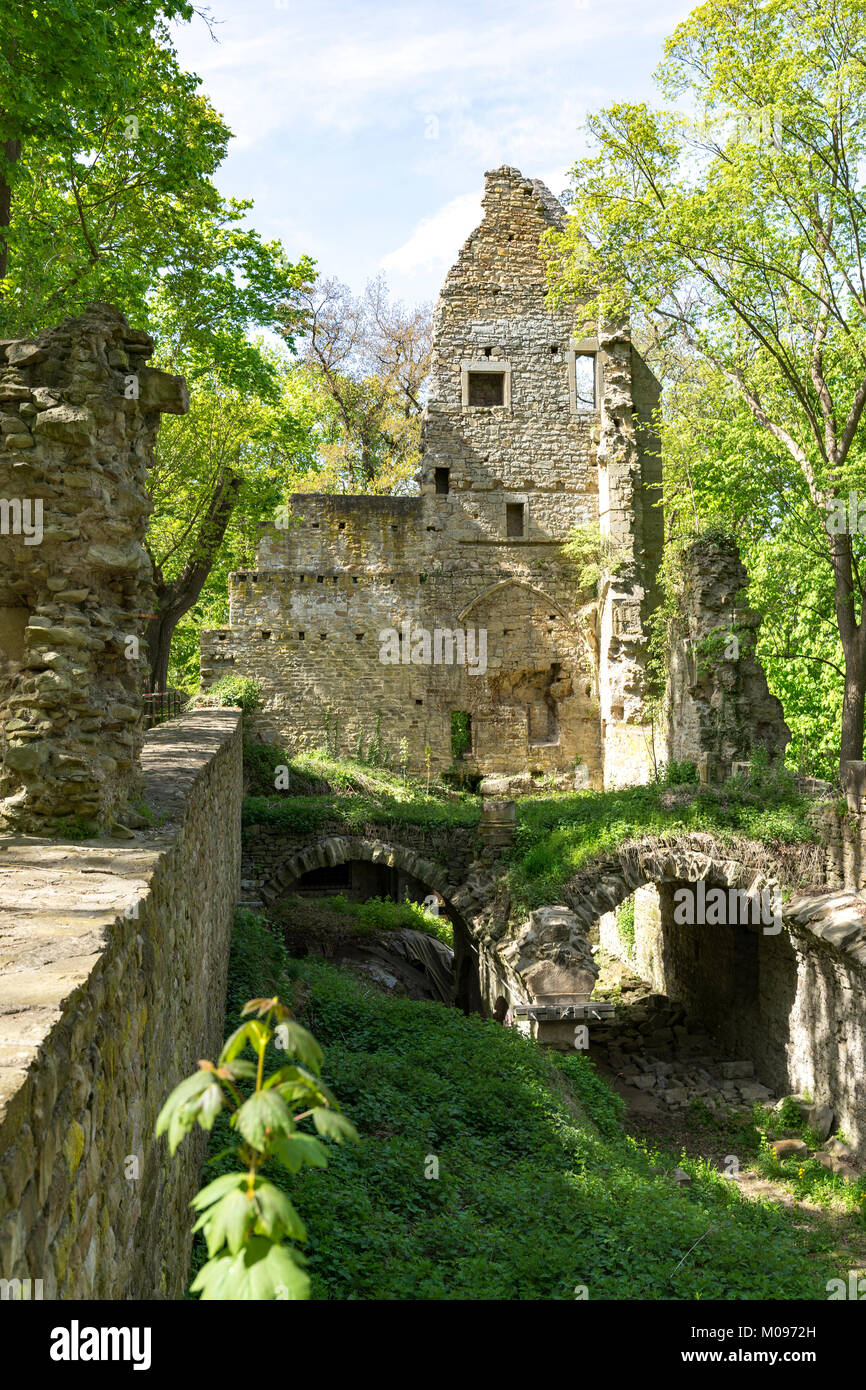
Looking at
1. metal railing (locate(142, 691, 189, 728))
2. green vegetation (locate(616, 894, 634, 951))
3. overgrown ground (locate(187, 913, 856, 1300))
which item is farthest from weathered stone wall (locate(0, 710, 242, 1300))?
green vegetation (locate(616, 894, 634, 951))

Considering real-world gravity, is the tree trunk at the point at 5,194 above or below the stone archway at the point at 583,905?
above

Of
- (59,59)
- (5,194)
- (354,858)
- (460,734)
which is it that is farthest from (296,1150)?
(460,734)

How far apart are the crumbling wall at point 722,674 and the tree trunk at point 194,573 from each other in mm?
8182

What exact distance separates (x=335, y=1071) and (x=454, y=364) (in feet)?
57.6

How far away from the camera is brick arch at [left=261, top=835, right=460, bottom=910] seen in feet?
54.1

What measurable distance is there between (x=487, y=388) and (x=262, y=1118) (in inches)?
914

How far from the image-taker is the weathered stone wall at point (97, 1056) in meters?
1.83

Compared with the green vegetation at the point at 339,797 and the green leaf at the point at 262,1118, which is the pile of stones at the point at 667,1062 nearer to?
the green vegetation at the point at 339,797

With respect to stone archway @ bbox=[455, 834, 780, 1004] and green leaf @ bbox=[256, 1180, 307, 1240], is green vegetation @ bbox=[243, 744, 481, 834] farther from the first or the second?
green leaf @ bbox=[256, 1180, 307, 1240]

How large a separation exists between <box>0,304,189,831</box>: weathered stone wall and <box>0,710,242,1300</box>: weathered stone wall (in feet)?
1.26

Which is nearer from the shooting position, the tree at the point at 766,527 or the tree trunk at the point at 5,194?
the tree trunk at the point at 5,194

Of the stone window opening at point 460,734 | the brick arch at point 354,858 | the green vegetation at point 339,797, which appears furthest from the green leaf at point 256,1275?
the stone window opening at point 460,734

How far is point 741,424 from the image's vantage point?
16984mm

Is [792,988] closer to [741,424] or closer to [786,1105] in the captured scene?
[786,1105]
